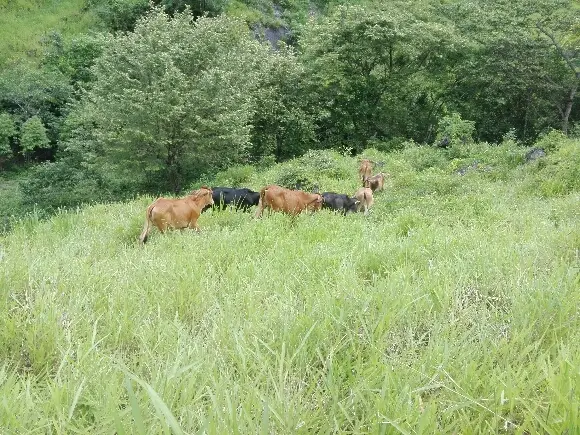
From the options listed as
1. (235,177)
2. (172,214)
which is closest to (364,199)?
(172,214)

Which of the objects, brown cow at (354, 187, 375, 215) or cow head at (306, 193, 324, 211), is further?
brown cow at (354, 187, 375, 215)

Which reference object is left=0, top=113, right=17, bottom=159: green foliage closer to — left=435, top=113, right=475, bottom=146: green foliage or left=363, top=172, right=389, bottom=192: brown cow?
left=435, top=113, right=475, bottom=146: green foliage

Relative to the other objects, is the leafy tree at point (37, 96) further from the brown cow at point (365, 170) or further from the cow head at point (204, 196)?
the cow head at point (204, 196)

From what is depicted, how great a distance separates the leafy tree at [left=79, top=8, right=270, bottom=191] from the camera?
54.4ft

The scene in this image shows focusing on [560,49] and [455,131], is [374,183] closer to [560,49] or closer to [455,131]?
[455,131]

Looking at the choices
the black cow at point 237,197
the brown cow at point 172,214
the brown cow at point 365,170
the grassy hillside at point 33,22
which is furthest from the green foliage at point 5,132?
the brown cow at point 172,214

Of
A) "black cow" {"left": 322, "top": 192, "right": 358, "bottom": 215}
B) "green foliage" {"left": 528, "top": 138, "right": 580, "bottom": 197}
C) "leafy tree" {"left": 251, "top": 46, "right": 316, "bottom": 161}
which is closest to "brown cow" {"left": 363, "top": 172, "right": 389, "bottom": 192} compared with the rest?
"black cow" {"left": 322, "top": 192, "right": 358, "bottom": 215}

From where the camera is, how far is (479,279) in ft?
9.27

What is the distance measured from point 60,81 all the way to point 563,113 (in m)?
33.2

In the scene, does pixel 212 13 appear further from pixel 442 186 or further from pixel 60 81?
pixel 442 186

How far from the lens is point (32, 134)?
31109mm

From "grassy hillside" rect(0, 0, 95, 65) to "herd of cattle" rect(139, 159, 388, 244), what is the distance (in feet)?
119

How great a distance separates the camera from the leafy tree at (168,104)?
54.4 feet

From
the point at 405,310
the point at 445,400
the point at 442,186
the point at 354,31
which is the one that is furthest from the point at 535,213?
the point at 354,31
